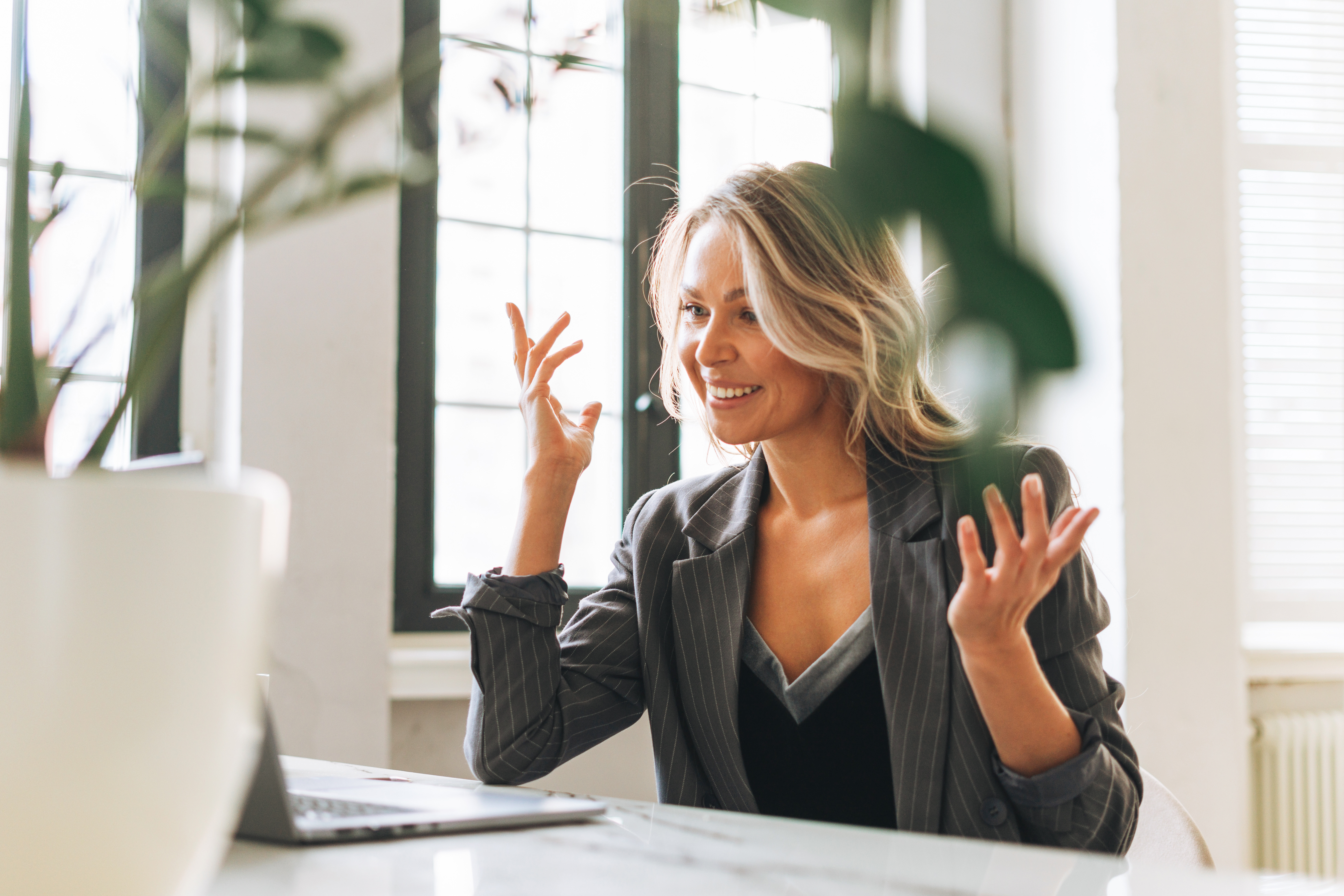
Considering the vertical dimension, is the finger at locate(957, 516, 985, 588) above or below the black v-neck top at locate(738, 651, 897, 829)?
above

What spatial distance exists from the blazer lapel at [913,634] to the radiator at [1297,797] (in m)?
1.84

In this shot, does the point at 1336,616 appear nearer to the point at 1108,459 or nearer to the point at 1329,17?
the point at 1108,459

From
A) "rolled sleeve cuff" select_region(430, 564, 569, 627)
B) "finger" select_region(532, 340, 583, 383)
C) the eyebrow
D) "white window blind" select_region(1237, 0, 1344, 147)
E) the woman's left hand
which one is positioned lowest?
"rolled sleeve cuff" select_region(430, 564, 569, 627)

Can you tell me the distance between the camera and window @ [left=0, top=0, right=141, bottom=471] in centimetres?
32

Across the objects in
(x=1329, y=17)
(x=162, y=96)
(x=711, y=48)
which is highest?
(x=1329, y=17)

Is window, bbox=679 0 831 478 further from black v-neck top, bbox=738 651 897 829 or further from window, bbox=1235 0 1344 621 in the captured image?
window, bbox=1235 0 1344 621

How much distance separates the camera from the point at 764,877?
0.58 metres

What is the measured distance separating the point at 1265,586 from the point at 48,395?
10.1 feet

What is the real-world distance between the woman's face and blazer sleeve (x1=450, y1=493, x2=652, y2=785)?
302 millimetres

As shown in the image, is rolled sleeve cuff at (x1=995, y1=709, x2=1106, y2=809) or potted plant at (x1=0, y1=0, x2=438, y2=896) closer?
potted plant at (x1=0, y1=0, x2=438, y2=896)

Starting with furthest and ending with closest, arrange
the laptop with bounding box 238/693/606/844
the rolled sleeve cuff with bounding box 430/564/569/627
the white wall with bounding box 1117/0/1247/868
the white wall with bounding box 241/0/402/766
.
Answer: the white wall with bounding box 1117/0/1247/868 → the white wall with bounding box 241/0/402/766 → the rolled sleeve cuff with bounding box 430/564/569/627 → the laptop with bounding box 238/693/606/844

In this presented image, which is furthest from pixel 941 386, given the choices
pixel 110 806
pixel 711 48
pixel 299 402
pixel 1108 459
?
pixel 1108 459

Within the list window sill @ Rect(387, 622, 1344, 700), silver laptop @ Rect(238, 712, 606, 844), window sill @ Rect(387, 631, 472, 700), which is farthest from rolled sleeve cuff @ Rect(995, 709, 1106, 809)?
window sill @ Rect(387, 631, 472, 700)

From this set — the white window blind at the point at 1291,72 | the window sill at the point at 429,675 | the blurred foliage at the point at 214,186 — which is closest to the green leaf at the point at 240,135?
the blurred foliage at the point at 214,186
